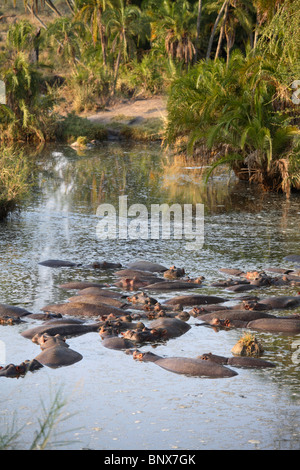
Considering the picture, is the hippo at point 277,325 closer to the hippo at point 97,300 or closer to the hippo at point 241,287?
the hippo at point 241,287

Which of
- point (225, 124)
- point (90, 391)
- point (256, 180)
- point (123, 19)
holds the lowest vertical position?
point (90, 391)

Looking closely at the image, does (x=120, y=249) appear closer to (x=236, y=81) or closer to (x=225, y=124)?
(x=225, y=124)

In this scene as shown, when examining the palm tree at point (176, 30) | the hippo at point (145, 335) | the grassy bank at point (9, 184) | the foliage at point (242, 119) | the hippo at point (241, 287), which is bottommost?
the hippo at point (145, 335)

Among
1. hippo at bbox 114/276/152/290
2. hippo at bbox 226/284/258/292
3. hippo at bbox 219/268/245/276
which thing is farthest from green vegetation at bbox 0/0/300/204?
hippo at bbox 114/276/152/290

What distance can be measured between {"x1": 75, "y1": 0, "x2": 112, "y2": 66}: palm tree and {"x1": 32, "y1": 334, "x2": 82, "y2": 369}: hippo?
28224mm

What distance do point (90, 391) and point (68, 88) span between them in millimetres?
28024

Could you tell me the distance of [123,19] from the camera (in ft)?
111

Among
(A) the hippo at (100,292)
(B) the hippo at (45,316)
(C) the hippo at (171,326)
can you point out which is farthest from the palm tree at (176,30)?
(C) the hippo at (171,326)

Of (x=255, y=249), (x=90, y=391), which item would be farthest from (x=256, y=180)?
(x=90, y=391)

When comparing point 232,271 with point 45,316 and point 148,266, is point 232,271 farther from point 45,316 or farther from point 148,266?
point 45,316

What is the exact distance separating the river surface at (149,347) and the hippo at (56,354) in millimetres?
89

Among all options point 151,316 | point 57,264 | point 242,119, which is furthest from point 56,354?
point 242,119

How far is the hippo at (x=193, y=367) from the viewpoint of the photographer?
18.6ft

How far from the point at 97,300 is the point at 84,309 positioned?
0.97 ft
